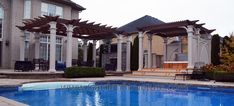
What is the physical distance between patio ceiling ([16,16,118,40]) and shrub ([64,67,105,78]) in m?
3.20

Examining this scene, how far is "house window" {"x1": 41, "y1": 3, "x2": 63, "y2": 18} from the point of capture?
2734cm

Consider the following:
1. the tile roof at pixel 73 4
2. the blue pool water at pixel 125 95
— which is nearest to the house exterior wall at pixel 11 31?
the tile roof at pixel 73 4

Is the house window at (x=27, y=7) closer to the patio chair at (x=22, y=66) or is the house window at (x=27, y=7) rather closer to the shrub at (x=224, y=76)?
the patio chair at (x=22, y=66)

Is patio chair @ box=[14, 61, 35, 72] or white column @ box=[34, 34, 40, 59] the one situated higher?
white column @ box=[34, 34, 40, 59]

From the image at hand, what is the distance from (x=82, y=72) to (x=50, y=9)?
9191 mm

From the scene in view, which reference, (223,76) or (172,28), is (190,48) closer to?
(172,28)

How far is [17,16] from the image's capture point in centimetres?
2562

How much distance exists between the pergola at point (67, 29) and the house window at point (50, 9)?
2671 millimetres

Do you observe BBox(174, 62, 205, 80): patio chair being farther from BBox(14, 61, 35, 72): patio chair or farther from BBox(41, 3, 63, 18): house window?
BBox(41, 3, 63, 18): house window

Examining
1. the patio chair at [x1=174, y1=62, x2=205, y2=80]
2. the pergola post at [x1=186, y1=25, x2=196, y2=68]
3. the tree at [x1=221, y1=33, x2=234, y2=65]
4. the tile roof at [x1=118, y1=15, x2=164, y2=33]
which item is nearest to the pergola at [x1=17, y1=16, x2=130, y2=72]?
the pergola post at [x1=186, y1=25, x2=196, y2=68]

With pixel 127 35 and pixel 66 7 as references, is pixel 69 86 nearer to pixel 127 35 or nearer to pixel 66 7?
pixel 127 35

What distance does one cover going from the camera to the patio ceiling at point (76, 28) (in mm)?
21031

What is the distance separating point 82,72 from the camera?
69.6 feet

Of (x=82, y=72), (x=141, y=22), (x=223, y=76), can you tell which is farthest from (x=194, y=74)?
(x=141, y=22)
